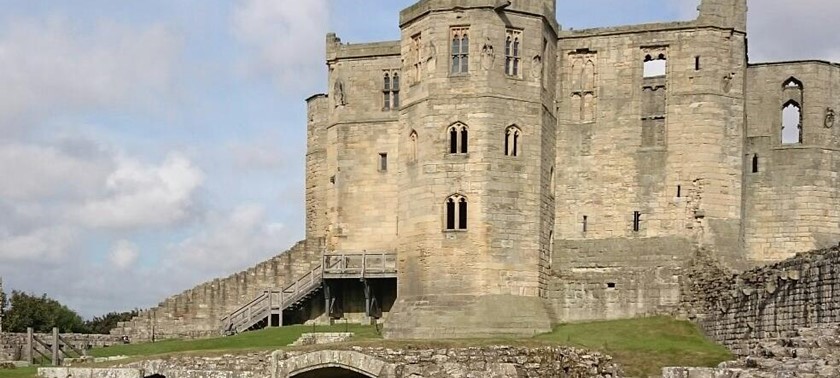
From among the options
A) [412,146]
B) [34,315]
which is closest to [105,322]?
[34,315]

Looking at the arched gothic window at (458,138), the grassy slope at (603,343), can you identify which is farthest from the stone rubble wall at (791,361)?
the arched gothic window at (458,138)

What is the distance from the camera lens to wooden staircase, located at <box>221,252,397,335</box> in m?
49.0

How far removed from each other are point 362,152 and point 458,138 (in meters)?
7.89

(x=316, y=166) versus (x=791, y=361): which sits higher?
(x=316, y=166)

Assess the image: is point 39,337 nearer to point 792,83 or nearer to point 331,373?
point 331,373

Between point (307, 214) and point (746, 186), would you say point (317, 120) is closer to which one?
point (307, 214)

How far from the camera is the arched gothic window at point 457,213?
43531mm

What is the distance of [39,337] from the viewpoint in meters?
42.7

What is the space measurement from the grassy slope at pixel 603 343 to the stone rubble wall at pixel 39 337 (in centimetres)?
157

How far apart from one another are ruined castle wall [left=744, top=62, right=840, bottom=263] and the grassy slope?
559cm

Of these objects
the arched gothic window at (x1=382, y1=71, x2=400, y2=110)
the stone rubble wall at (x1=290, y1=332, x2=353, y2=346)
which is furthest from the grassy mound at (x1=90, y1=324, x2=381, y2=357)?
the arched gothic window at (x1=382, y1=71, x2=400, y2=110)

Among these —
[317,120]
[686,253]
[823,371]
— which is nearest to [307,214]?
[317,120]

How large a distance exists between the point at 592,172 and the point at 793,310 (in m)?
14.1

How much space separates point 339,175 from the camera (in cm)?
5122
